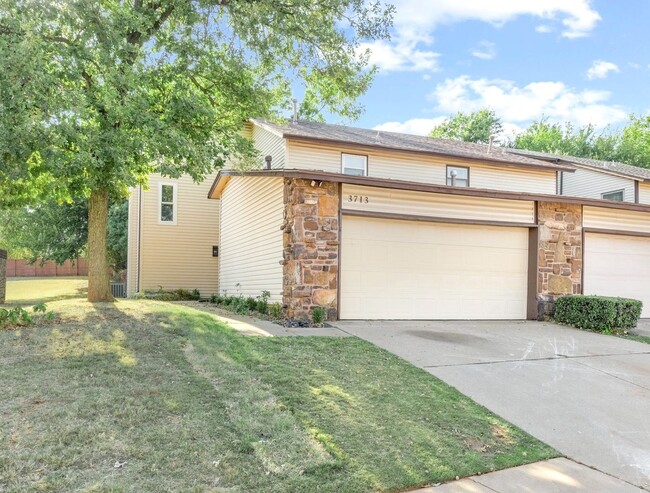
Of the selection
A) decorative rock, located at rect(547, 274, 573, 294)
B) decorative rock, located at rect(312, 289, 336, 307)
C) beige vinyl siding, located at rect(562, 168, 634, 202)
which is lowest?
decorative rock, located at rect(312, 289, 336, 307)

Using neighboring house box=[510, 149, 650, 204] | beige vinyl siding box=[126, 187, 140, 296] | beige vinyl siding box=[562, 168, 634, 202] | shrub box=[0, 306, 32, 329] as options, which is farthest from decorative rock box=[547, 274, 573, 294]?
beige vinyl siding box=[126, 187, 140, 296]

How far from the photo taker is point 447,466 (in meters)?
3.51

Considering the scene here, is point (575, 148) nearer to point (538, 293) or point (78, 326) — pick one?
point (538, 293)

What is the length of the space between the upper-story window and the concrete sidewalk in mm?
12348

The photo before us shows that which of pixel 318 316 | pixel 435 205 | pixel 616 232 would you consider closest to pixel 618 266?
pixel 616 232

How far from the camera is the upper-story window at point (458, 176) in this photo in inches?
599

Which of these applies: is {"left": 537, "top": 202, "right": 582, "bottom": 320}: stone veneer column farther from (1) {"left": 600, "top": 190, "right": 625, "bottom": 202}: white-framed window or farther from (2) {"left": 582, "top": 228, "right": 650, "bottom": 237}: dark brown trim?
(1) {"left": 600, "top": 190, "right": 625, "bottom": 202}: white-framed window

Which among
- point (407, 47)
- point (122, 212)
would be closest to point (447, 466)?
point (407, 47)

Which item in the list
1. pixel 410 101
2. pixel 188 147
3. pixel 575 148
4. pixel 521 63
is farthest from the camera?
pixel 575 148

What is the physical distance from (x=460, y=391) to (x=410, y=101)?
61.0 ft

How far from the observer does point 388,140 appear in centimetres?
1548

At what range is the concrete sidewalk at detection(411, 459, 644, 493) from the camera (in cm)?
326

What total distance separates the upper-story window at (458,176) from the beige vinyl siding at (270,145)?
5.51 m

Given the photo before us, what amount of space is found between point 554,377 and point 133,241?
1553 cm
